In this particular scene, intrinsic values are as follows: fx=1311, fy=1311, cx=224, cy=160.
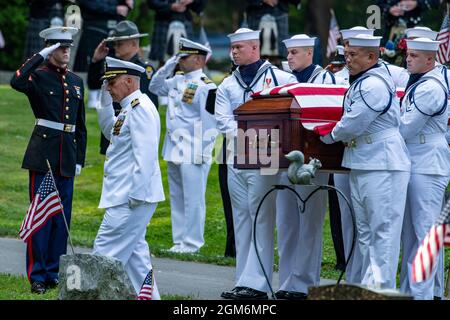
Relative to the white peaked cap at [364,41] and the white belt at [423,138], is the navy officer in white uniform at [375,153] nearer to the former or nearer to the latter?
the white peaked cap at [364,41]

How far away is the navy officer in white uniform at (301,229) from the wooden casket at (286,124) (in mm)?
648

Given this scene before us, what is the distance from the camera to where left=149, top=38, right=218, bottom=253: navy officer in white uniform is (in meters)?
13.7

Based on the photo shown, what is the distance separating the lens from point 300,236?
1085cm

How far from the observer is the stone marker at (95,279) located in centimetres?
871

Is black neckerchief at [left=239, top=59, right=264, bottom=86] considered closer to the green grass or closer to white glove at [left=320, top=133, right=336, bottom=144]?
white glove at [left=320, top=133, right=336, bottom=144]

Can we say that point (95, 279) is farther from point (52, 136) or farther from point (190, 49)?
point (190, 49)

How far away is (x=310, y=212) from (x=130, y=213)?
178cm

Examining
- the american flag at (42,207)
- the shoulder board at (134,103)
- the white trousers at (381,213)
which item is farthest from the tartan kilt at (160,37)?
the white trousers at (381,213)

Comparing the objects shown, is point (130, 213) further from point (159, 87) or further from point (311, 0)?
point (311, 0)

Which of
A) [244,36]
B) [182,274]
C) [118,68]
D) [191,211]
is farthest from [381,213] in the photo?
[191,211]

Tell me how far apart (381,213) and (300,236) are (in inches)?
50.5

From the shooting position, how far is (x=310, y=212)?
35.2 feet
